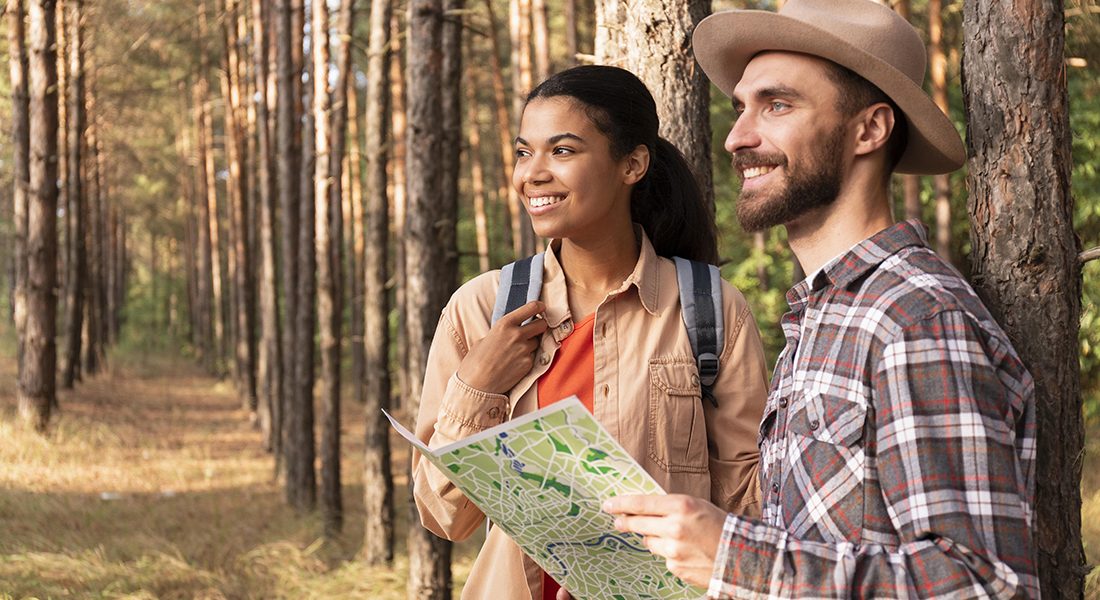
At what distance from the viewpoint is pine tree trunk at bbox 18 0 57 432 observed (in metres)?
13.0

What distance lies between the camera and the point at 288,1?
11.6 m

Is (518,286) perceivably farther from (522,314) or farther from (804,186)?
(804,186)

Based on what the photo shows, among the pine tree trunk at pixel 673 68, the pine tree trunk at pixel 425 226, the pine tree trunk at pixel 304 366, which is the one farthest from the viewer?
the pine tree trunk at pixel 304 366

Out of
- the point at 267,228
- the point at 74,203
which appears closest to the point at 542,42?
the point at 267,228

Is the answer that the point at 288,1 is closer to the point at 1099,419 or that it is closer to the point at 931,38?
the point at 931,38

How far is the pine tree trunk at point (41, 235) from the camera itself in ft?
42.8

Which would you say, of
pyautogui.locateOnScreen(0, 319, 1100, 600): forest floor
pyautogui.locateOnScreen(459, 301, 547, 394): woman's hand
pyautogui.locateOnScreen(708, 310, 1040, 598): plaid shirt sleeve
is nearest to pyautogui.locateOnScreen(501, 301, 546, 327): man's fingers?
pyautogui.locateOnScreen(459, 301, 547, 394): woman's hand

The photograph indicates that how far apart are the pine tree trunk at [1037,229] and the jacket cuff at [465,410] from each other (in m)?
1.14

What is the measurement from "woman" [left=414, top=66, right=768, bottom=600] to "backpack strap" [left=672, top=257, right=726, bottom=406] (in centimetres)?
2

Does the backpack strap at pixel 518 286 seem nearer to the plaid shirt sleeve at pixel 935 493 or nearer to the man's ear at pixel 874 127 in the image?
the man's ear at pixel 874 127

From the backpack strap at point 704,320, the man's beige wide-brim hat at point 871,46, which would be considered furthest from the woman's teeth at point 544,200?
the man's beige wide-brim hat at point 871,46

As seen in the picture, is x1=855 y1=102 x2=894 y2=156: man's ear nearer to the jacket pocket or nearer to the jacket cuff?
the jacket pocket

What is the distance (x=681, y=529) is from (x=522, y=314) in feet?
3.18

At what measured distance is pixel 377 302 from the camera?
959 centimetres
